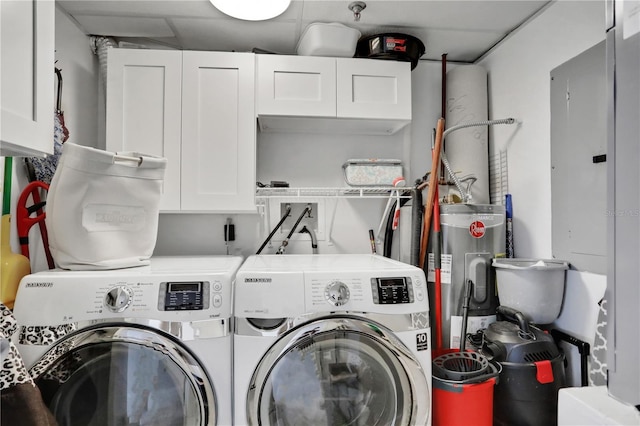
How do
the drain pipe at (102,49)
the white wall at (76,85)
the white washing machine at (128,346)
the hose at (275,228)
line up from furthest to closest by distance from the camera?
the hose at (275,228), the drain pipe at (102,49), the white wall at (76,85), the white washing machine at (128,346)

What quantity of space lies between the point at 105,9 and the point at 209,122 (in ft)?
2.63

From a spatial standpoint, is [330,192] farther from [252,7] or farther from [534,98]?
[534,98]

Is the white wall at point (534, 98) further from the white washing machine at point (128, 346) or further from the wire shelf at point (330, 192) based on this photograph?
the white washing machine at point (128, 346)

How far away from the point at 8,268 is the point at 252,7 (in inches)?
60.5

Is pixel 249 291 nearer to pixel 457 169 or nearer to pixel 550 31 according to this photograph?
pixel 457 169

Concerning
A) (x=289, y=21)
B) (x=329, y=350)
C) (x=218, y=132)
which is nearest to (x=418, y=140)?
(x=289, y=21)

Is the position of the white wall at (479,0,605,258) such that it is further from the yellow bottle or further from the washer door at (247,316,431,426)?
the yellow bottle

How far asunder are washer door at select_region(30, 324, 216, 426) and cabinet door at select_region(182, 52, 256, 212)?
85cm

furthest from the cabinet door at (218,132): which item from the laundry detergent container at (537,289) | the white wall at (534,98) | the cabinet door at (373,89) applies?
the white wall at (534,98)

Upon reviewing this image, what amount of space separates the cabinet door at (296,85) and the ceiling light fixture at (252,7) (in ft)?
0.81

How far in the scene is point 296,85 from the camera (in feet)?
6.59

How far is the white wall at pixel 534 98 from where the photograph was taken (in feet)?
5.65

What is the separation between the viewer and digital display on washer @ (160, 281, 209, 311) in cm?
128

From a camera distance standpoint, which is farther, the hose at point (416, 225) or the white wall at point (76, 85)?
the hose at point (416, 225)
